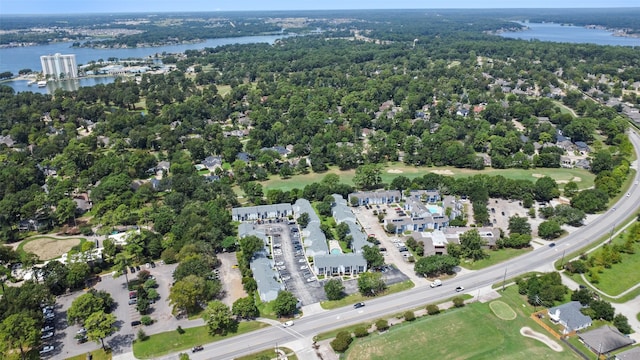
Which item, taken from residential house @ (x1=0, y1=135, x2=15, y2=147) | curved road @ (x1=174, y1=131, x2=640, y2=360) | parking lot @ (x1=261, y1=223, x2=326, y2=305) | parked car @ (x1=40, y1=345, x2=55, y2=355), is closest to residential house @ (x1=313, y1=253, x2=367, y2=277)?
parking lot @ (x1=261, y1=223, x2=326, y2=305)

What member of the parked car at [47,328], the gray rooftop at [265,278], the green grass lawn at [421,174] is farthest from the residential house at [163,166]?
the parked car at [47,328]

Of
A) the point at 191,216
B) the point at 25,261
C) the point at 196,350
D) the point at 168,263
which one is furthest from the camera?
the point at 191,216

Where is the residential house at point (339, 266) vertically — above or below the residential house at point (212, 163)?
below

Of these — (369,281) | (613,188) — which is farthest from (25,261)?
(613,188)

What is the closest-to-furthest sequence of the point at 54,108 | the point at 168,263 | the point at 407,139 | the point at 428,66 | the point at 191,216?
the point at 168,263 < the point at 191,216 < the point at 407,139 < the point at 54,108 < the point at 428,66

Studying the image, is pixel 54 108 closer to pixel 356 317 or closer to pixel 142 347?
pixel 142 347

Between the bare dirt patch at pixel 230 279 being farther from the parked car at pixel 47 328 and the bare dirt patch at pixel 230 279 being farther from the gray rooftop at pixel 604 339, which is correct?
the gray rooftop at pixel 604 339

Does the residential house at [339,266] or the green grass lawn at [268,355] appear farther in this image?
the residential house at [339,266]

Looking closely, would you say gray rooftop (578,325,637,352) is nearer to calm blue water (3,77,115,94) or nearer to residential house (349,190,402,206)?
residential house (349,190,402,206)

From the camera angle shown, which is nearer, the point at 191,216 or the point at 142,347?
the point at 142,347
